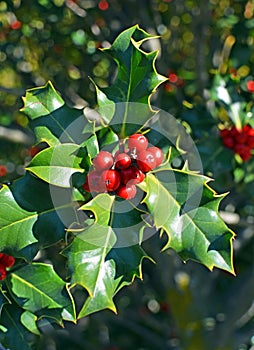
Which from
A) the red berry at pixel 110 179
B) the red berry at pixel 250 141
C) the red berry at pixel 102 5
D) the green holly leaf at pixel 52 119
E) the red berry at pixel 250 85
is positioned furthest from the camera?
the red berry at pixel 102 5

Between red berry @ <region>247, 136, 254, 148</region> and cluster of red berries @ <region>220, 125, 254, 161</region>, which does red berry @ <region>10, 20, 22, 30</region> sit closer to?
cluster of red berries @ <region>220, 125, 254, 161</region>

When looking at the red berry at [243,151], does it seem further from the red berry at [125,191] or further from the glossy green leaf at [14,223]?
the glossy green leaf at [14,223]

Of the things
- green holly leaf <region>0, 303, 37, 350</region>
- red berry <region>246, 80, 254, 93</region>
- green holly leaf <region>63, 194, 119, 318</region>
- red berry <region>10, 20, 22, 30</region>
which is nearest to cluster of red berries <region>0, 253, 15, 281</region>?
green holly leaf <region>0, 303, 37, 350</region>

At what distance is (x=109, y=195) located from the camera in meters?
1.74

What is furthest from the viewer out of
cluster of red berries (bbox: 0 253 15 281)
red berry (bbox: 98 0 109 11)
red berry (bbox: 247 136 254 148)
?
red berry (bbox: 98 0 109 11)

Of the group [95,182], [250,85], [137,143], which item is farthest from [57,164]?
[250,85]

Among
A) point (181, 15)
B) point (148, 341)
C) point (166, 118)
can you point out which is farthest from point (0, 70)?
point (148, 341)

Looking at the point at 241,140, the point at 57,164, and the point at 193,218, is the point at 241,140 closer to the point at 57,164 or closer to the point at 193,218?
the point at 193,218

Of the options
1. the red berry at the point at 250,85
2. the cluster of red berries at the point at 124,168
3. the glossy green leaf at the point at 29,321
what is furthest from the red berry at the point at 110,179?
the red berry at the point at 250,85

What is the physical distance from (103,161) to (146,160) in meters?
0.11

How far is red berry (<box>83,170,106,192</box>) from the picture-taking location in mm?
1696

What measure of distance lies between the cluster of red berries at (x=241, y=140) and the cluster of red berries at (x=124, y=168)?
938mm

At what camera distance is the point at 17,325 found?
6.59ft

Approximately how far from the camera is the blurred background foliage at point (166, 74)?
10.8 ft
